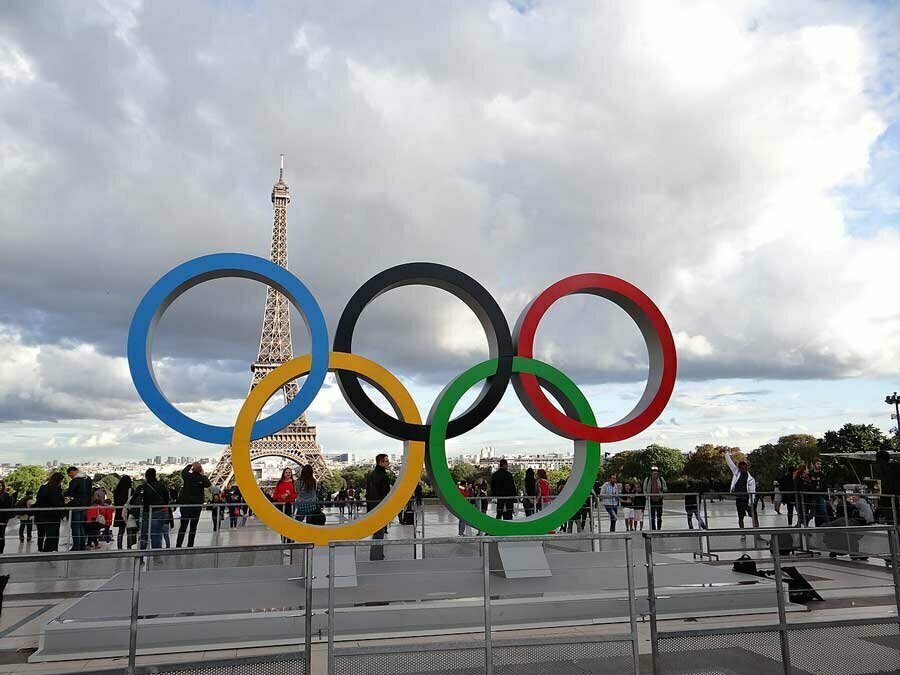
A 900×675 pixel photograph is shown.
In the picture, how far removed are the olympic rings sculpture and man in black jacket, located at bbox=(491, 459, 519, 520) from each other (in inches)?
113

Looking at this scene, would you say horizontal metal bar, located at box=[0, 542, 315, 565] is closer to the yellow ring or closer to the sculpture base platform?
the yellow ring

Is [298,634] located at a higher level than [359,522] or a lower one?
lower

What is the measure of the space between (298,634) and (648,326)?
6.88 metres

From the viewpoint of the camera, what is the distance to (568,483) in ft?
35.8

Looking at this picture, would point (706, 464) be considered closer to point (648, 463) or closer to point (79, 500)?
point (648, 463)

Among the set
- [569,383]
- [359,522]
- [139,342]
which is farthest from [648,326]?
[139,342]

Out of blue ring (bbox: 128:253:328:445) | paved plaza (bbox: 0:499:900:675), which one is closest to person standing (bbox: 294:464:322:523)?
paved plaza (bbox: 0:499:900:675)

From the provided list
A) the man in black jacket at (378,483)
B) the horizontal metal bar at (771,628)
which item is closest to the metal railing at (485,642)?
the horizontal metal bar at (771,628)

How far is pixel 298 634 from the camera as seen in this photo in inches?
305

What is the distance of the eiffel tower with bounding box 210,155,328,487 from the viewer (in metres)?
46.0

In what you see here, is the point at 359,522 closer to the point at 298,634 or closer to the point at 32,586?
the point at 298,634

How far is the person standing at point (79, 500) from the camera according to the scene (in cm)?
1365

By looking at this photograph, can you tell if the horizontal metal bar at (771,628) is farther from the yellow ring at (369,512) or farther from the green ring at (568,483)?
the yellow ring at (369,512)

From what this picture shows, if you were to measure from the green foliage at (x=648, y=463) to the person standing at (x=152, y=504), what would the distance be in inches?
2776
